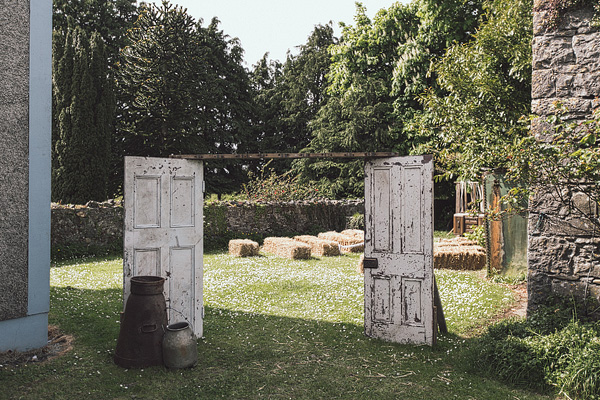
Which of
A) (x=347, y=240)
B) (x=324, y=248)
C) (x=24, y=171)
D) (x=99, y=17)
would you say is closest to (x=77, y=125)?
(x=324, y=248)

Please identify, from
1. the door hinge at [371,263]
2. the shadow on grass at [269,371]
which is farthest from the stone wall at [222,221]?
the door hinge at [371,263]

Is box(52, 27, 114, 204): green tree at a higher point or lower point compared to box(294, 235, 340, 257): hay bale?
higher

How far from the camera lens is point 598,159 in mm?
4672

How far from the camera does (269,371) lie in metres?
4.91

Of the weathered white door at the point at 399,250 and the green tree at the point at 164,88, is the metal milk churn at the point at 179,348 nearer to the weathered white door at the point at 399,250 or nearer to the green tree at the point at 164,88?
the weathered white door at the point at 399,250

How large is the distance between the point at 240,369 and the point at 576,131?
4804mm

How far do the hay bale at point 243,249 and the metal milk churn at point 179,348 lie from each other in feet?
25.1

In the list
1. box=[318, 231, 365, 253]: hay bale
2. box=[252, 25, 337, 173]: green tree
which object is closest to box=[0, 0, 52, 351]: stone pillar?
box=[318, 231, 365, 253]: hay bale

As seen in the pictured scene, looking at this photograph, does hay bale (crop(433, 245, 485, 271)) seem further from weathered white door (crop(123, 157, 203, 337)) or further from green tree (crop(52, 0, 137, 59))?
green tree (crop(52, 0, 137, 59))

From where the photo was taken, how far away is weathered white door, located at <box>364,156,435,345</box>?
5.59 m

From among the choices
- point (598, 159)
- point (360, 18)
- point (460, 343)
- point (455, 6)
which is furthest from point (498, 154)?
point (360, 18)

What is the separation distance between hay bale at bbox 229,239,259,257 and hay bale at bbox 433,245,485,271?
502 cm

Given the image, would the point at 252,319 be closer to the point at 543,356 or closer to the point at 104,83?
the point at 543,356

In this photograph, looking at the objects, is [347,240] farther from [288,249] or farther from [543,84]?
[543,84]
